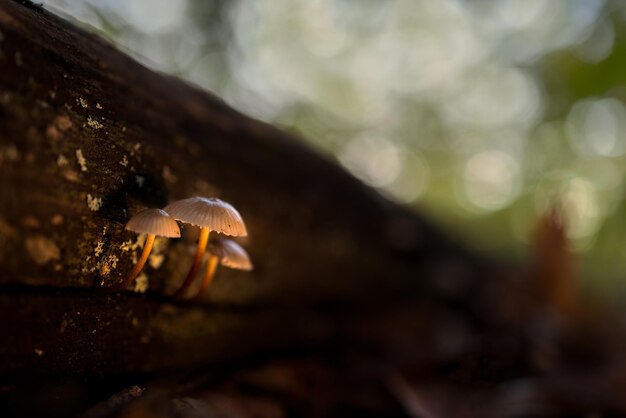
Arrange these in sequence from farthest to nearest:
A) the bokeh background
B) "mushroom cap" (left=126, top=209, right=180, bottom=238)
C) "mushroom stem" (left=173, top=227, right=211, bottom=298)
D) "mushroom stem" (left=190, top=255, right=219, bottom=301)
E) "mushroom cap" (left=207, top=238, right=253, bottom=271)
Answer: the bokeh background < "mushroom stem" (left=190, top=255, right=219, bottom=301) < "mushroom cap" (left=207, top=238, right=253, bottom=271) < "mushroom stem" (left=173, top=227, right=211, bottom=298) < "mushroom cap" (left=126, top=209, right=180, bottom=238)

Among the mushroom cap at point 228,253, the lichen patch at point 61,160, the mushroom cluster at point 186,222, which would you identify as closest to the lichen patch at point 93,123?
the lichen patch at point 61,160

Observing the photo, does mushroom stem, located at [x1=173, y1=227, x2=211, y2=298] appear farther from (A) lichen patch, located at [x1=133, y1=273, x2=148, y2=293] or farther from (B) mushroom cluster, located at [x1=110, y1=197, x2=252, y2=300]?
(A) lichen patch, located at [x1=133, y1=273, x2=148, y2=293]

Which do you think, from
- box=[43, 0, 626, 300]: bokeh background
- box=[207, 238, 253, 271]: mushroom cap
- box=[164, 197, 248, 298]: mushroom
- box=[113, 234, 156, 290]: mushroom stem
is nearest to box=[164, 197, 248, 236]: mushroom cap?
box=[164, 197, 248, 298]: mushroom

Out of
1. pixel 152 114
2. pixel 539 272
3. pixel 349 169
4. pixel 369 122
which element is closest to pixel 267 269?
pixel 152 114

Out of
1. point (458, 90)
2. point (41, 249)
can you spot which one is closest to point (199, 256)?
point (41, 249)

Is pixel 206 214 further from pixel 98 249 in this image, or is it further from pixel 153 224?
pixel 98 249

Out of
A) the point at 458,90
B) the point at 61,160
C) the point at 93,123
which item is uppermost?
the point at 458,90
